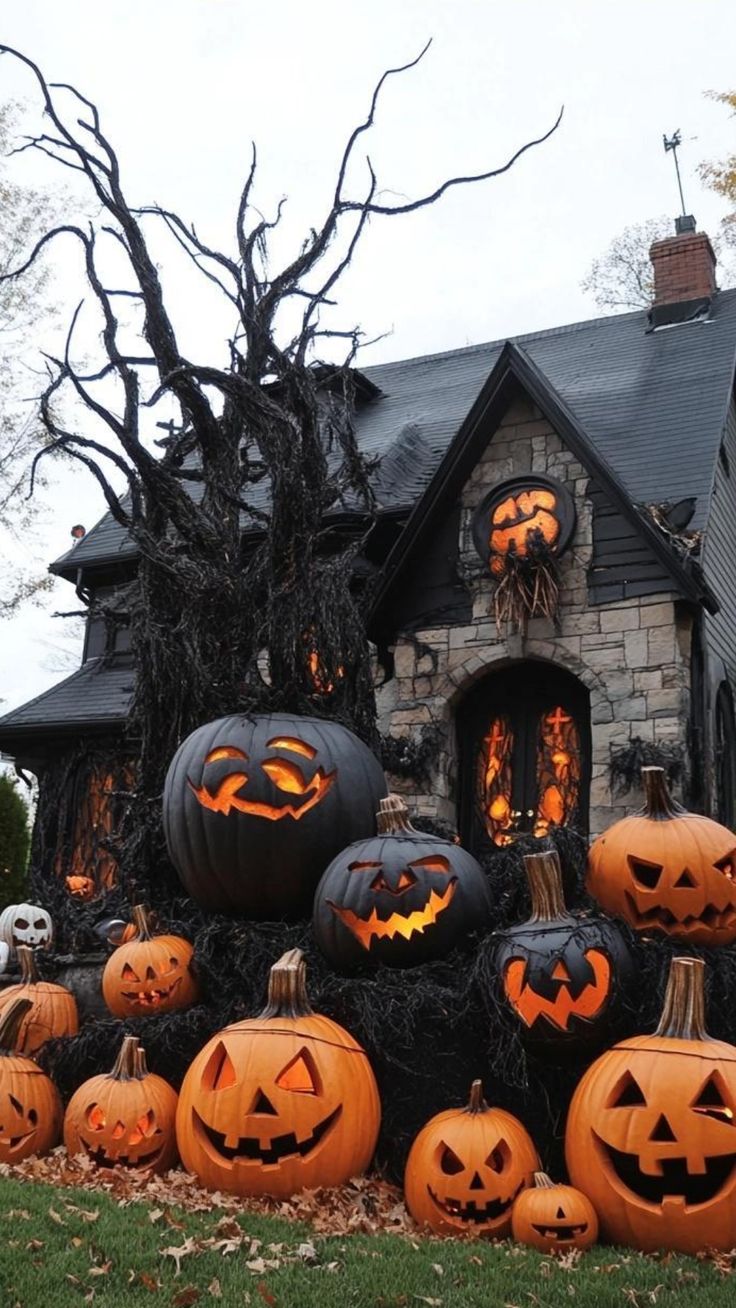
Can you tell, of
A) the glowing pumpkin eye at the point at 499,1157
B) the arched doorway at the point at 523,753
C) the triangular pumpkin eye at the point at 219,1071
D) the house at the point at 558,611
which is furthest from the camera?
the arched doorway at the point at 523,753

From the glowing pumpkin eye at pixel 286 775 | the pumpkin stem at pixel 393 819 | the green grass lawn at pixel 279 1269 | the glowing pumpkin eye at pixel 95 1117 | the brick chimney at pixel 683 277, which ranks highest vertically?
the brick chimney at pixel 683 277

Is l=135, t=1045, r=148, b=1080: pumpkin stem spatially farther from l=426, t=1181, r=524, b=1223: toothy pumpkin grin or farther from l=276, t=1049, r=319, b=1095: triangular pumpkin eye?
→ l=426, t=1181, r=524, b=1223: toothy pumpkin grin

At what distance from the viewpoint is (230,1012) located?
5.33 metres

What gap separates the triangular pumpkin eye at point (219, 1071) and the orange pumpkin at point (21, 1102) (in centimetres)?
119

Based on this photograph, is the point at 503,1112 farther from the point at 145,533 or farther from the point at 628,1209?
the point at 145,533

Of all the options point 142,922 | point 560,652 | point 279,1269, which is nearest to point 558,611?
point 560,652

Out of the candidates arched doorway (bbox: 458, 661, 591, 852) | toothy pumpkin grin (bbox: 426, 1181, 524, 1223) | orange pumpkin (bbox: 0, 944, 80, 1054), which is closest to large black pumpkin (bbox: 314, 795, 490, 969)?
toothy pumpkin grin (bbox: 426, 1181, 524, 1223)

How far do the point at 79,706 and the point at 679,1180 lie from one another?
11.0 meters

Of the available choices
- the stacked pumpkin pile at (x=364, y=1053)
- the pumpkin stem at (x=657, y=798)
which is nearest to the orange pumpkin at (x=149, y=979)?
the stacked pumpkin pile at (x=364, y=1053)

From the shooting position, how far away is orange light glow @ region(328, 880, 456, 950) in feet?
16.1

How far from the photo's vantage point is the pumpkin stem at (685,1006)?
155 inches

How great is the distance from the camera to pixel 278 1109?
414cm

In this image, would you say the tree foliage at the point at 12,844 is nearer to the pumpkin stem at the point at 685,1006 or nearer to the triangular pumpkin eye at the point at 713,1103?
the pumpkin stem at the point at 685,1006

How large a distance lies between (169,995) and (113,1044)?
345 millimetres
